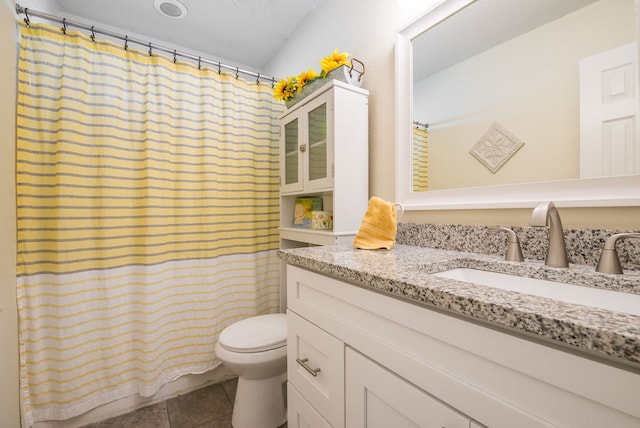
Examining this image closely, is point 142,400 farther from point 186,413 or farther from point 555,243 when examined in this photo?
point 555,243

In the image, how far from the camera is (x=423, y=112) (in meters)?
1.18

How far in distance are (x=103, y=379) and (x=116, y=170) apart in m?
1.05

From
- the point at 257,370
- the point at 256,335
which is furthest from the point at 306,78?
the point at 257,370

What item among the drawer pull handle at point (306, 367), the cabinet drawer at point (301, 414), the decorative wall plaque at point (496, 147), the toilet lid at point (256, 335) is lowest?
the cabinet drawer at point (301, 414)

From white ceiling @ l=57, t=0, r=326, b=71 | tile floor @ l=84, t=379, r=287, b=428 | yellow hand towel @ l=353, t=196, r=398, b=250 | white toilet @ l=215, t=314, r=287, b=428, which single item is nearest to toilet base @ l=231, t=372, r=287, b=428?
white toilet @ l=215, t=314, r=287, b=428

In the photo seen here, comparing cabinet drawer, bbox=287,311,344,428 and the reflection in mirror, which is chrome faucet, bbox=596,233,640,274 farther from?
cabinet drawer, bbox=287,311,344,428

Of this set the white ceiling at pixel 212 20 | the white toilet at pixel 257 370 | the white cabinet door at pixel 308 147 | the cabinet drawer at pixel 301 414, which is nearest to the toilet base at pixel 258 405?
the white toilet at pixel 257 370

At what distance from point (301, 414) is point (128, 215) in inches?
49.3

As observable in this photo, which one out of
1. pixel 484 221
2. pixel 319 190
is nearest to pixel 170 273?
→ pixel 319 190

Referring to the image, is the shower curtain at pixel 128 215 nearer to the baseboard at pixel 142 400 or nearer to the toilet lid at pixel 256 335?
the baseboard at pixel 142 400

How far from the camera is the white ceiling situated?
5.75ft

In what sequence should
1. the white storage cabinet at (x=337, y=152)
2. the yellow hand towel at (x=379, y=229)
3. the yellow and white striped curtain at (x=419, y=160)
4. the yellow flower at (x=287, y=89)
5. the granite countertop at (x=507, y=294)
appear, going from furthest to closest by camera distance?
the yellow flower at (x=287, y=89)
the white storage cabinet at (x=337, y=152)
the yellow and white striped curtain at (x=419, y=160)
the yellow hand towel at (x=379, y=229)
the granite countertop at (x=507, y=294)

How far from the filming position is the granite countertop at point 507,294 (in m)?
0.34

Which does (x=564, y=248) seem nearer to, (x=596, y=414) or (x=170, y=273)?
(x=596, y=414)
